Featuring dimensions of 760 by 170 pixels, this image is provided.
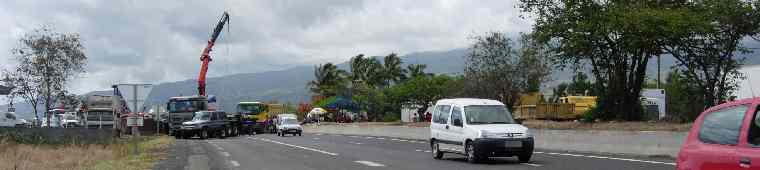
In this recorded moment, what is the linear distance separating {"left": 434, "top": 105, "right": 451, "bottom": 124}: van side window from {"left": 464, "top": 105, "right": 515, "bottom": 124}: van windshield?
34.9 inches

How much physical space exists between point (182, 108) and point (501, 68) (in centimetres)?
2020

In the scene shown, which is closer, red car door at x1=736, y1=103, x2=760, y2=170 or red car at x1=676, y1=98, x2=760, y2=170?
red car door at x1=736, y1=103, x2=760, y2=170

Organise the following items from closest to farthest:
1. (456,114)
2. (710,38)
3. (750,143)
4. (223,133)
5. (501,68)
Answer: (750,143) < (456,114) < (710,38) < (501,68) < (223,133)

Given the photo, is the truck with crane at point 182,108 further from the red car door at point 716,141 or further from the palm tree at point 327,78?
the palm tree at point 327,78

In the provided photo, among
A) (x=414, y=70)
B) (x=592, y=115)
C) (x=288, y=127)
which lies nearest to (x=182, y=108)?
(x=288, y=127)

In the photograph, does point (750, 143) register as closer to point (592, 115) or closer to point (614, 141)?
point (614, 141)

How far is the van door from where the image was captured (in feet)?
72.3

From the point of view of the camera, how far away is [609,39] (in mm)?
36906

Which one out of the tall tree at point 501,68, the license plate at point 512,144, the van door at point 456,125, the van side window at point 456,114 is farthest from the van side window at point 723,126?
the tall tree at point 501,68

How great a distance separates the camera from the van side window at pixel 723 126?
775 cm

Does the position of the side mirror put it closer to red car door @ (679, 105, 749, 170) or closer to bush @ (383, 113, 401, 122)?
red car door @ (679, 105, 749, 170)

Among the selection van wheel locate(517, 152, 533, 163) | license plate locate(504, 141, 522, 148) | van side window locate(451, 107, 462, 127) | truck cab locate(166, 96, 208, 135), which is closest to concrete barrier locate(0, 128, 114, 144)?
van side window locate(451, 107, 462, 127)

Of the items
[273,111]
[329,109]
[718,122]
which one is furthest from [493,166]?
[329,109]

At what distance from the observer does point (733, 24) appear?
109 feet
